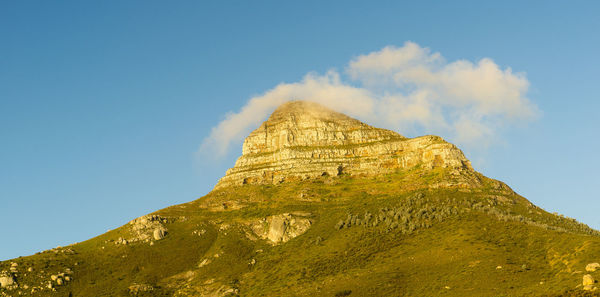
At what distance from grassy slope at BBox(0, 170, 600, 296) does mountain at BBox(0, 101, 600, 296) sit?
43 cm

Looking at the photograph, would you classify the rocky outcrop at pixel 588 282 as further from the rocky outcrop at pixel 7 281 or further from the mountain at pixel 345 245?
the rocky outcrop at pixel 7 281

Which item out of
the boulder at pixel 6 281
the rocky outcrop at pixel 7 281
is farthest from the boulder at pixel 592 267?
the boulder at pixel 6 281

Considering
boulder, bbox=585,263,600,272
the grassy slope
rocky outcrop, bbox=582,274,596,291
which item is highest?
the grassy slope

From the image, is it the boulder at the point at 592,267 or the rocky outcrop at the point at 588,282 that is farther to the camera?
the boulder at the point at 592,267

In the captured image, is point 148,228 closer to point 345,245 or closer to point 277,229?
point 277,229

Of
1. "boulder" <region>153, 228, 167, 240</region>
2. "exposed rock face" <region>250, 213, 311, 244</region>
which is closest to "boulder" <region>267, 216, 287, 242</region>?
"exposed rock face" <region>250, 213, 311, 244</region>

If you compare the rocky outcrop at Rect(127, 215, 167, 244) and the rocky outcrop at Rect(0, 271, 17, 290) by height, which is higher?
the rocky outcrop at Rect(127, 215, 167, 244)

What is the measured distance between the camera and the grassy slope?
9500cm

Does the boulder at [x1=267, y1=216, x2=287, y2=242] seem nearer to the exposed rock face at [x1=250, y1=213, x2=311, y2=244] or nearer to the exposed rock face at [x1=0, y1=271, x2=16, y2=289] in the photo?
the exposed rock face at [x1=250, y1=213, x2=311, y2=244]

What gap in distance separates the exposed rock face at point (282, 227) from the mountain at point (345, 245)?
347 mm

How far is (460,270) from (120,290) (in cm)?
8250

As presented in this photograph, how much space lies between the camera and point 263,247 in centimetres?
14138

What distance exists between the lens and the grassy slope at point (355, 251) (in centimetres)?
9500

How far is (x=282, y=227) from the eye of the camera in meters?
145
